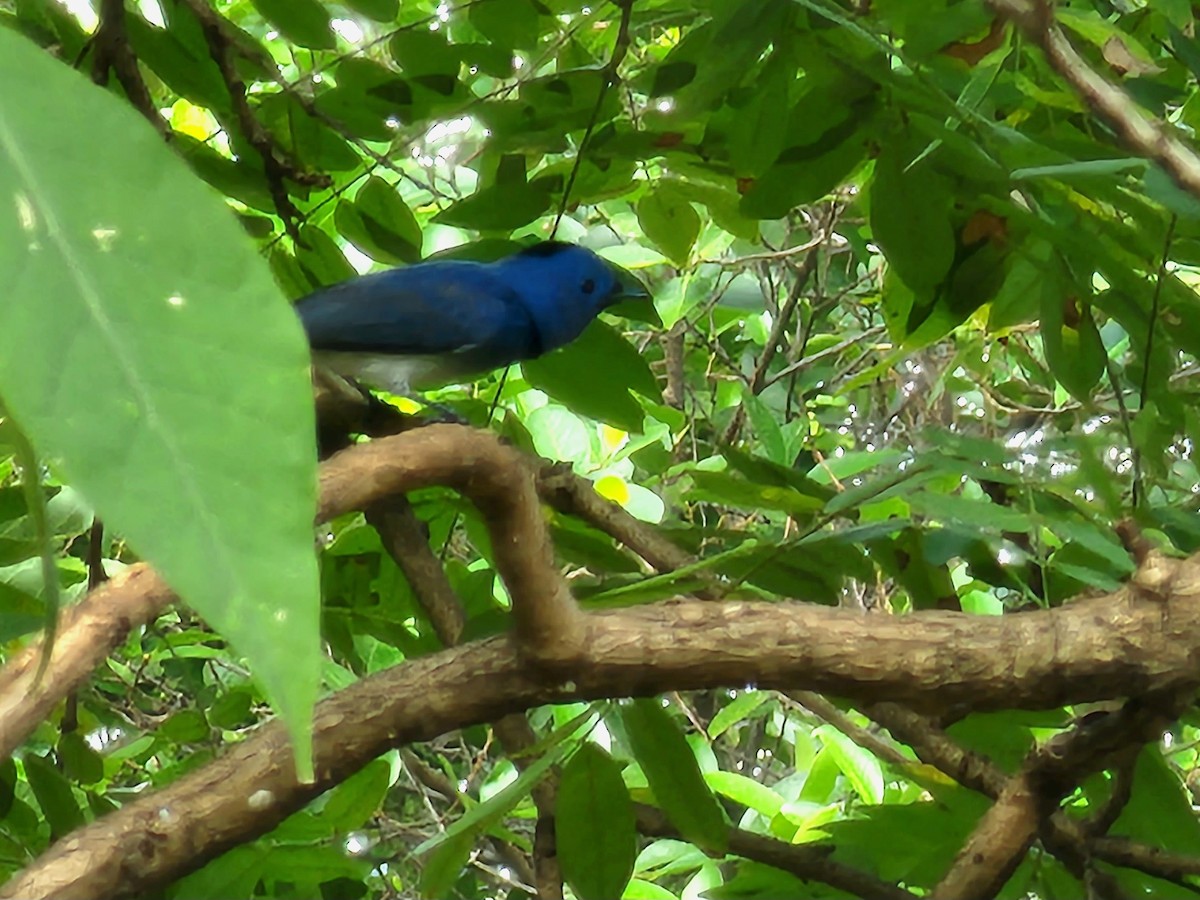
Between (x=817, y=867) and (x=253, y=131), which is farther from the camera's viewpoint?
(x=253, y=131)

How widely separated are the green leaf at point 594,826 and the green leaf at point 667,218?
544 mm

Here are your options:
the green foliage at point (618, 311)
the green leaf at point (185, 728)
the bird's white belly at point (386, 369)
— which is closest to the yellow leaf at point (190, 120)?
the green foliage at point (618, 311)

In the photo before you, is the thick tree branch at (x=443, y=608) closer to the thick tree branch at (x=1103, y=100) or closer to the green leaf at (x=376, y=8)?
the green leaf at (x=376, y=8)

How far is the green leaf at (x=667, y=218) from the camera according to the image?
1165 millimetres

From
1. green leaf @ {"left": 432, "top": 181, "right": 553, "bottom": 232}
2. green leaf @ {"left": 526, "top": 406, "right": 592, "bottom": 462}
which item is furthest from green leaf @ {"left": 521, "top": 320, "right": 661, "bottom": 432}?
green leaf @ {"left": 526, "top": 406, "right": 592, "bottom": 462}

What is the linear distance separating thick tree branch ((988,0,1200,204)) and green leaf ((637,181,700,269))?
0.56m

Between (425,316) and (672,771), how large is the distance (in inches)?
39.9

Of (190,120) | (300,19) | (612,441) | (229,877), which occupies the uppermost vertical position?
(300,19)

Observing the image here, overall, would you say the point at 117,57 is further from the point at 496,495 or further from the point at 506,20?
the point at 496,495

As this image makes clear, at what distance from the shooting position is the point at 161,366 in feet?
0.57

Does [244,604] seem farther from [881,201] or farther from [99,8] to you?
[99,8]

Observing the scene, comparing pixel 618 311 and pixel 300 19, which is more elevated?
pixel 300 19

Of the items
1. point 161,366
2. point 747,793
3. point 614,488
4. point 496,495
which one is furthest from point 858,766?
point 161,366

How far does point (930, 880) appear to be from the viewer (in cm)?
85
